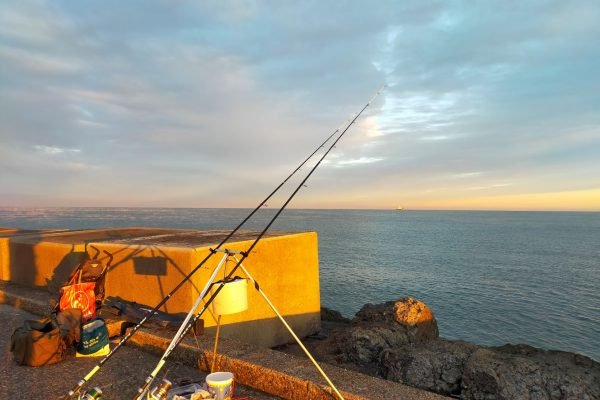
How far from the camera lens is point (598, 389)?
792 cm

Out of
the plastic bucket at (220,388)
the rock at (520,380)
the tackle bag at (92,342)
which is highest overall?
the plastic bucket at (220,388)

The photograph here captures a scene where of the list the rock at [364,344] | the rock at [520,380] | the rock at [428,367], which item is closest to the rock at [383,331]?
the rock at [364,344]

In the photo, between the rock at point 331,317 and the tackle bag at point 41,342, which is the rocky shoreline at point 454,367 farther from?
the tackle bag at point 41,342

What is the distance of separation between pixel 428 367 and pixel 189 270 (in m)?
5.50

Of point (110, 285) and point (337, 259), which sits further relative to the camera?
point (337, 259)

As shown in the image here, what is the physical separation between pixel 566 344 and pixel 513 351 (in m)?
9.05

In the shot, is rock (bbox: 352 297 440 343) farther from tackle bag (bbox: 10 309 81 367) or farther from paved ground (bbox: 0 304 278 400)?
tackle bag (bbox: 10 309 81 367)

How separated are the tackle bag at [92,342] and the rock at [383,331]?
216 inches

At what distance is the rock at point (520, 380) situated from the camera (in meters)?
7.66

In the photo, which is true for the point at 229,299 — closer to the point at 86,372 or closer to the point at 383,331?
the point at 86,372

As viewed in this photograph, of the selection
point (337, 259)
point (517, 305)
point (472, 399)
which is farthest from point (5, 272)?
point (337, 259)

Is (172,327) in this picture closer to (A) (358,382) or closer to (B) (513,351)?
(A) (358,382)

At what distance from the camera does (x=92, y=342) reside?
5.61 meters

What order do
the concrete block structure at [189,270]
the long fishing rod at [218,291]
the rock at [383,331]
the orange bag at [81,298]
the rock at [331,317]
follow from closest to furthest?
the long fishing rod at [218,291]
the orange bag at [81,298]
the concrete block structure at [189,270]
the rock at [383,331]
the rock at [331,317]
